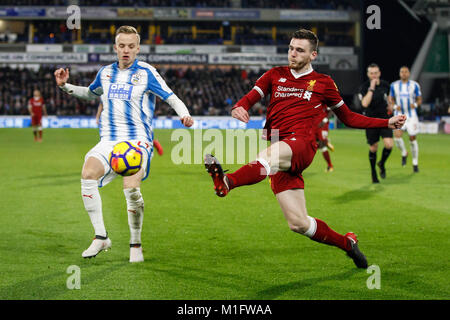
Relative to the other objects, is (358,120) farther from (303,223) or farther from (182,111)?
(182,111)

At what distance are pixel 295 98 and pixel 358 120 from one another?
61 centimetres

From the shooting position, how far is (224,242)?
6945 mm

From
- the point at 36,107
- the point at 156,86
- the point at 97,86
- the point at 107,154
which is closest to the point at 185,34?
the point at 36,107

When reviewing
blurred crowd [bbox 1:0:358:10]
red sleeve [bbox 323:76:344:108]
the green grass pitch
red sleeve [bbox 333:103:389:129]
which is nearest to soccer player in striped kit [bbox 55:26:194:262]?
the green grass pitch

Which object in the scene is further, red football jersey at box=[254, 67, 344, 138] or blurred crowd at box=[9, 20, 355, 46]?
blurred crowd at box=[9, 20, 355, 46]

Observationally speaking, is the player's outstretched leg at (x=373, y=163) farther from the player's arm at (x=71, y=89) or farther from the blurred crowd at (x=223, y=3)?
the blurred crowd at (x=223, y=3)

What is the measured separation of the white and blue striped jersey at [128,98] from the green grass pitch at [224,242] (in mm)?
1224

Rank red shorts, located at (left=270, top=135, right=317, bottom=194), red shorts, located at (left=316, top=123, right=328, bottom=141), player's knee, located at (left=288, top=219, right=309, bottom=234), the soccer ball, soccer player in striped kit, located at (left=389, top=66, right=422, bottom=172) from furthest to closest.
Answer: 1. soccer player in striped kit, located at (left=389, top=66, right=422, bottom=172)
2. red shorts, located at (left=316, top=123, right=328, bottom=141)
3. the soccer ball
4. player's knee, located at (left=288, top=219, right=309, bottom=234)
5. red shorts, located at (left=270, top=135, right=317, bottom=194)

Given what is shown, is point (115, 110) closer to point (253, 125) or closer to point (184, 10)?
point (253, 125)

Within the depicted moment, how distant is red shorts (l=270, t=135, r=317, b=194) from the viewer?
16.7ft

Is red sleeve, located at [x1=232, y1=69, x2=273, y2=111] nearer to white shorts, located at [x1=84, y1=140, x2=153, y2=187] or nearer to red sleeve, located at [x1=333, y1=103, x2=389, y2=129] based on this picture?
red sleeve, located at [x1=333, y1=103, x2=389, y2=129]

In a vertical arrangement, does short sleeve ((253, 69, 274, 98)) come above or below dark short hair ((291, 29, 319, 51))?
below

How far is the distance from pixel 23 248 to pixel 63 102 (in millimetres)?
37063

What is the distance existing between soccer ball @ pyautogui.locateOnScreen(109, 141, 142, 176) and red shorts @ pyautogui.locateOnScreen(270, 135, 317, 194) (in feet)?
4.34
